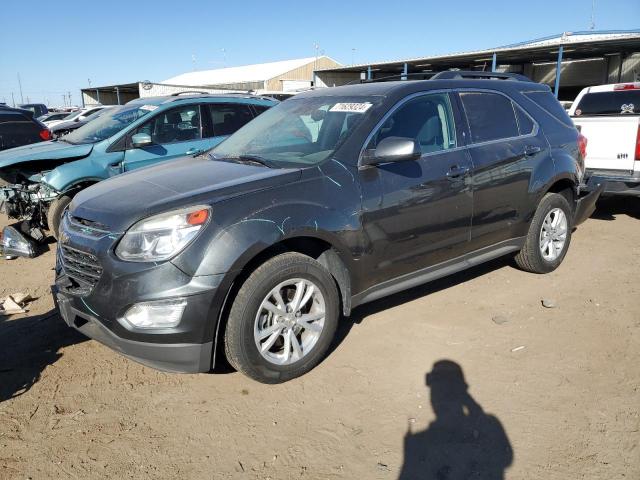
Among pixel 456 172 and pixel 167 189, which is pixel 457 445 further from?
pixel 167 189

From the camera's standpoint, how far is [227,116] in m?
7.42

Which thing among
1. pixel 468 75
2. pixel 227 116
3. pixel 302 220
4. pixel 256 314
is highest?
pixel 468 75

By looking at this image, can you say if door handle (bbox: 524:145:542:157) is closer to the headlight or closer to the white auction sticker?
the white auction sticker

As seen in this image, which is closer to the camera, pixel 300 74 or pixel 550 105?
pixel 550 105

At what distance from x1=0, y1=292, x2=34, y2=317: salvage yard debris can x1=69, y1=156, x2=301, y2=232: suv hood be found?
63.1 inches

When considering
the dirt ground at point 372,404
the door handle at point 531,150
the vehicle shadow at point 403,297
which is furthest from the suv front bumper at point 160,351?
the door handle at point 531,150

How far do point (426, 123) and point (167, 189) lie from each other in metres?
2.01

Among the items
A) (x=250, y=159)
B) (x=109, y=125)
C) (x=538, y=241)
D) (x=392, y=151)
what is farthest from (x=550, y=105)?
(x=109, y=125)

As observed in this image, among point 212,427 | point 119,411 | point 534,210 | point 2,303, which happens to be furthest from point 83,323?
point 534,210

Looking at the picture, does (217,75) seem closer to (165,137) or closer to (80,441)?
(165,137)

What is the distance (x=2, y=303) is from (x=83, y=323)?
2152mm

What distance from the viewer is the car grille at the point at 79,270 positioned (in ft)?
9.83

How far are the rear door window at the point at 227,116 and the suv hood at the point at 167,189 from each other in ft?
12.0

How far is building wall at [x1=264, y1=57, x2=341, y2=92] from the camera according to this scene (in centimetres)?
4938
